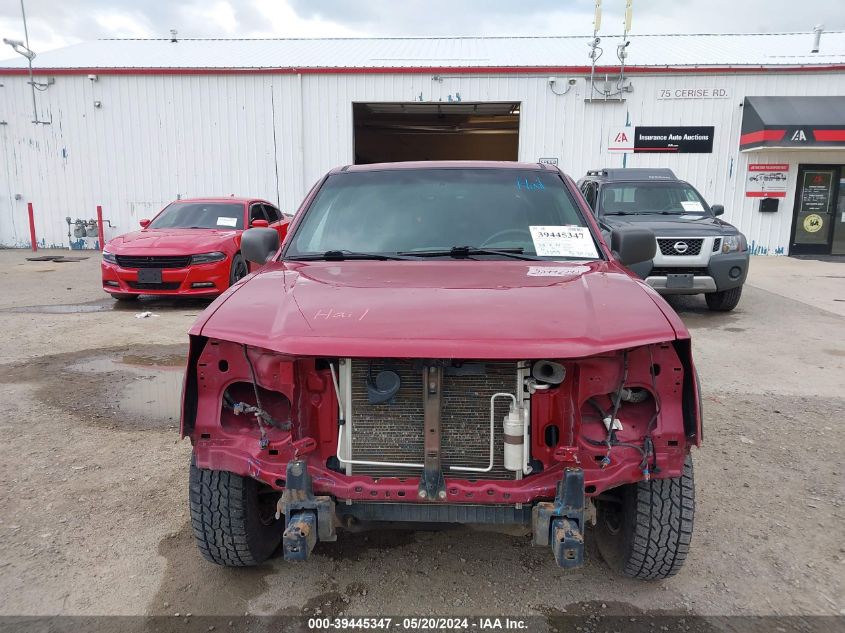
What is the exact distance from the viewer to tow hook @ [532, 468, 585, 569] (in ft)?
6.68

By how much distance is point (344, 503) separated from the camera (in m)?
2.25

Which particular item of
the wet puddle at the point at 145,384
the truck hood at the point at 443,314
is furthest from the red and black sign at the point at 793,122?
the truck hood at the point at 443,314

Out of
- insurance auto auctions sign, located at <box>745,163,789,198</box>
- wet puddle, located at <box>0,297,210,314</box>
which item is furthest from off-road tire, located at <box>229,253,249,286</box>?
insurance auto auctions sign, located at <box>745,163,789,198</box>

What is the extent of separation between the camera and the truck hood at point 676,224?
305 inches

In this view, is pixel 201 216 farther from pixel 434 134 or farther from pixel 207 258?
pixel 434 134

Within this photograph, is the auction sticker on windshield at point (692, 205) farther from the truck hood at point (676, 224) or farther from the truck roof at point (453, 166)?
the truck roof at point (453, 166)

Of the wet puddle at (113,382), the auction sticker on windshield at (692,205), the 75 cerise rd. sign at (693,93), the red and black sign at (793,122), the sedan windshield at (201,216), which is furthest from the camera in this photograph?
the 75 cerise rd. sign at (693,93)

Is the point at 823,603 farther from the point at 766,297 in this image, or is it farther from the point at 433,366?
the point at 766,297

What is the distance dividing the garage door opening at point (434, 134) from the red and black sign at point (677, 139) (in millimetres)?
5873

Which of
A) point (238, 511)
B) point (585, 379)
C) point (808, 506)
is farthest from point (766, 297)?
point (238, 511)

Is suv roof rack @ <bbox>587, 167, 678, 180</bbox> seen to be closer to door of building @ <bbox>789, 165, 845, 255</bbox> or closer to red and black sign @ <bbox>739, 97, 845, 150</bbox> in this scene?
red and black sign @ <bbox>739, 97, 845, 150</bbox>

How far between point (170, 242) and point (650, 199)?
6.75 metres

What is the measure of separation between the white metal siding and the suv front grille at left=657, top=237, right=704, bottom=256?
8562 millimetres

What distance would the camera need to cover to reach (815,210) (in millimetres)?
15680
